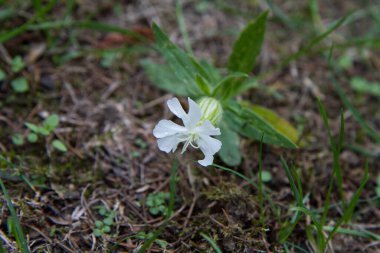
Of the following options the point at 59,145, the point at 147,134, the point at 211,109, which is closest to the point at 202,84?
the point at 211,109

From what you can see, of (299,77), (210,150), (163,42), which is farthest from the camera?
(299,77)

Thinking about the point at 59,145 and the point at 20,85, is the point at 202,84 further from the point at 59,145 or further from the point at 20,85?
the point at 20,85

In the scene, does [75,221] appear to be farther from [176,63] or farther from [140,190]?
[176,63]

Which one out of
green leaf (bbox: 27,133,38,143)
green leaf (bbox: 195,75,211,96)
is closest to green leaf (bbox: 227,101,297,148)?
green leaf (bbox: 195,75,211,96)

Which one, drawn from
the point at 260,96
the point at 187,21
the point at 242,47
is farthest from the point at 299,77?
the point at 187,21

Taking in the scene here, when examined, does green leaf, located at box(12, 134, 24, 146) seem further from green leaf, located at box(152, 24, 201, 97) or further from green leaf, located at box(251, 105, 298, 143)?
green leaf, located at box(251, 105, 298, 143)

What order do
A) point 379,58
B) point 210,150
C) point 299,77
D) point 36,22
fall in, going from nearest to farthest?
point 210,150, point 36,22, point 299,77, point 379,58

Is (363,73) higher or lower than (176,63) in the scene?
lower
